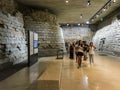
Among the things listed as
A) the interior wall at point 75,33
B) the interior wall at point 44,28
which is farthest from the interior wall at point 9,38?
the interior wall at point 75,33

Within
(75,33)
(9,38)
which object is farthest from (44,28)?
(75,33)

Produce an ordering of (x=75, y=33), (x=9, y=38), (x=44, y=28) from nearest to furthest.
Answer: (x=9, y=38), (x=44, y=28), (x=75, y=33)

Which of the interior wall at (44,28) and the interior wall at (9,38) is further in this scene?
the interior wall at (44,28)

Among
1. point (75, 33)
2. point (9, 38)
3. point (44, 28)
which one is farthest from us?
point (75, 33)

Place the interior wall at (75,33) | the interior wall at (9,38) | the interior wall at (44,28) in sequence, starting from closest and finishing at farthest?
the interior wall at (9,38) < the interior wall at (44,28) < the interior wall at (75,33)

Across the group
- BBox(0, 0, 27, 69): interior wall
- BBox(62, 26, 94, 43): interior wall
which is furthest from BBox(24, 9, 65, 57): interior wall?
BBox(62, 26, 94, 43): interior wall

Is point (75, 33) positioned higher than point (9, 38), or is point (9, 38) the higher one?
point (75, 33)

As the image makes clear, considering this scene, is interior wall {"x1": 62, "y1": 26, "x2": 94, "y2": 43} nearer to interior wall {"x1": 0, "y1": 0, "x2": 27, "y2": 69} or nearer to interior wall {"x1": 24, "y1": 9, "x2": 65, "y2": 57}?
interior wall {"x1": 24, "y1": 9, "x2": 65, "y2": 57}

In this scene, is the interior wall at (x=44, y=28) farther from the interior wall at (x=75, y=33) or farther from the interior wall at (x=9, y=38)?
the interior wall at (x=75, y=33)

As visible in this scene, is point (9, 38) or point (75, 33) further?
point (75, 33)

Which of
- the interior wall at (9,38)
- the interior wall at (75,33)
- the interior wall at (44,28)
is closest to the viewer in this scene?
the interior wall at (9,38)

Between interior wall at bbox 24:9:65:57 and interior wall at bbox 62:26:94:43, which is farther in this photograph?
interior wall at bbox 62:26:94:43

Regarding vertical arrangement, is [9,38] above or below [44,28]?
below

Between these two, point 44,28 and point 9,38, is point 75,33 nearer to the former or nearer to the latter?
point 44,28
